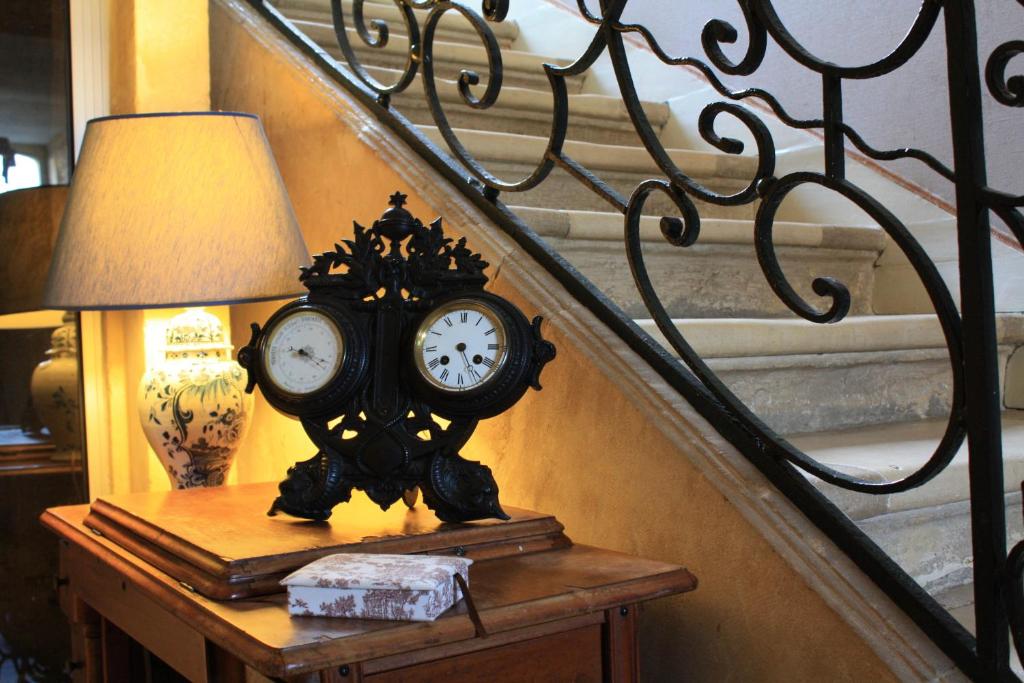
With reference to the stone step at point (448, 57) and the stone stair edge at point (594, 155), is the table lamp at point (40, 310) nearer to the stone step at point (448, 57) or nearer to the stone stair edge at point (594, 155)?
the stone step at point (448, 57)

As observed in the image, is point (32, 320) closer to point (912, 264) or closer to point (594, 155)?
point (594, 155)

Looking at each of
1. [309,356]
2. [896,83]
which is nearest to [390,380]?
[309,356]

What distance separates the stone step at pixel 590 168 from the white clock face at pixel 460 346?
0.96 metres

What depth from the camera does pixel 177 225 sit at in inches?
75.8

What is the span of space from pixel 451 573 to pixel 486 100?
981 mm

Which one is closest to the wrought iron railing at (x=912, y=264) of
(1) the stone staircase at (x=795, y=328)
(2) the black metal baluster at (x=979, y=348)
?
(2) the black metal baluster at (x=979, y=348)

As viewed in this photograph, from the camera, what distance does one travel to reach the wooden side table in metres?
1.14

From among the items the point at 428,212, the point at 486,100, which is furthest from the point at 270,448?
the point at 486,100

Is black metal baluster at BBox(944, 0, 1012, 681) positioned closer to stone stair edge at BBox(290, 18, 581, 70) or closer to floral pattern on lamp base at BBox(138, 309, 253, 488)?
floral pattern on lamp base at BBox(138, 309, 253, 488)

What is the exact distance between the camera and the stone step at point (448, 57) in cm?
318

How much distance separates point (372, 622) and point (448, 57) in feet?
7.86

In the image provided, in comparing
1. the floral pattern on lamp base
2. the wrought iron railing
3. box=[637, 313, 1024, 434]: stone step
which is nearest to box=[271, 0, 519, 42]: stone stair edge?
the floral pattern on lamp base

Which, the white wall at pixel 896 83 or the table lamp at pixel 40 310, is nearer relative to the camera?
the white wall at pixel 896 83

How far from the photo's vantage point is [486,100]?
76.5 inches
